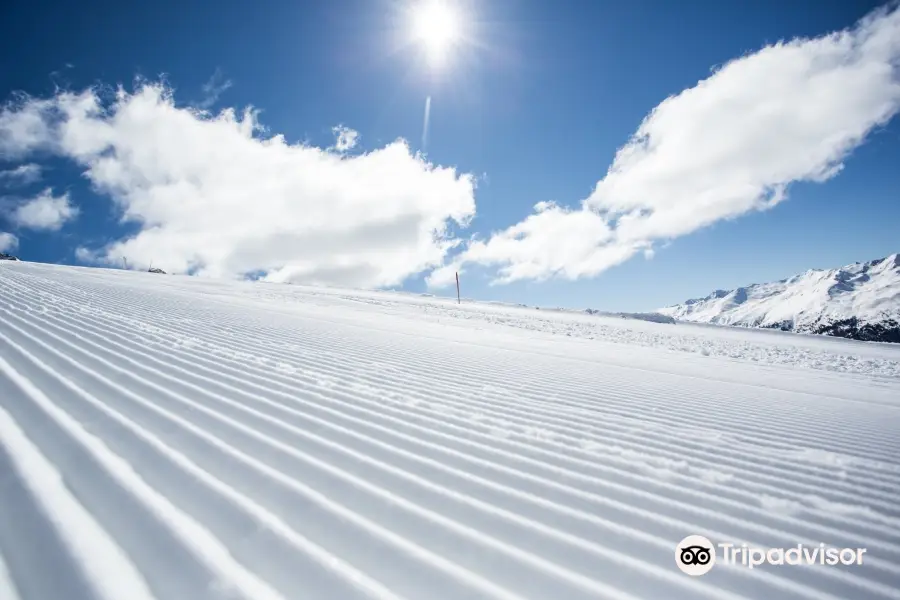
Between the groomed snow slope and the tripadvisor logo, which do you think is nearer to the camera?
the groomed snow slope

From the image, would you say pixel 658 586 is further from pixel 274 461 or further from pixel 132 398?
pixel 132 398

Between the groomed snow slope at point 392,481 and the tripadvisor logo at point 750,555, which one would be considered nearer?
the groomed snow slope at point 392,481

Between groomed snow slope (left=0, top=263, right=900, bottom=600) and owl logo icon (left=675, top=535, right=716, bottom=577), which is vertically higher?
groomed snow slope (left=0, top=263, right=900, bottom=600)

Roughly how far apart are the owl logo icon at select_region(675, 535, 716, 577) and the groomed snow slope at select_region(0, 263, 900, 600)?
0.04 meters

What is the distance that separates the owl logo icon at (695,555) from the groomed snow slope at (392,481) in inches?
1.7

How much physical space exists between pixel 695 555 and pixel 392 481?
4.82 feet

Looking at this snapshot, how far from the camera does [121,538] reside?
142cm

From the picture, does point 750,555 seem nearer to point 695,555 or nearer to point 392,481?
point 695,555

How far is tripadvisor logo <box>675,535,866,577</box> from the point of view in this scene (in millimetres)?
1803

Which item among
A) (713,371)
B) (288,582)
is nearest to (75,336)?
(288,582)

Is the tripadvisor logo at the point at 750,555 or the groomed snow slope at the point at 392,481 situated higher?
the groomed snow slope at the point at 392,481

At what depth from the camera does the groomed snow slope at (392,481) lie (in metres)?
1.43

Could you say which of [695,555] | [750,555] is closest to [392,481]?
[695,555]

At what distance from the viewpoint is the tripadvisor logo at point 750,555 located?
180 cm
